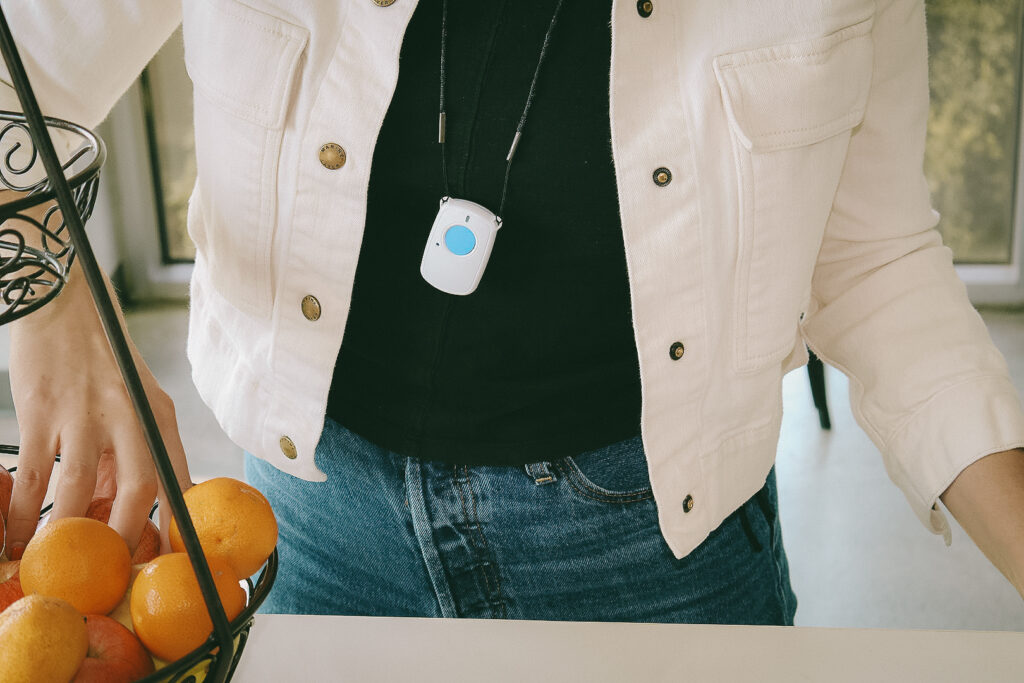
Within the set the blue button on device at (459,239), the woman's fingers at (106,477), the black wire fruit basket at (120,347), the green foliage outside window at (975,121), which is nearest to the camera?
the black wire fruit basket at (120,347)

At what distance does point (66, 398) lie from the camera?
54 centimetres

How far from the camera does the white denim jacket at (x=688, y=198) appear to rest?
72cm

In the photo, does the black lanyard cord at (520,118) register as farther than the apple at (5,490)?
Yes

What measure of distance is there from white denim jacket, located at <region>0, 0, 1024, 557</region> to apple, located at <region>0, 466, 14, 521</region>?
11.3 inches

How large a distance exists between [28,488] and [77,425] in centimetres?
4

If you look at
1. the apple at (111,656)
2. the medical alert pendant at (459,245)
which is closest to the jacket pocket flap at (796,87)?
the medical alert pendant at (459,245)

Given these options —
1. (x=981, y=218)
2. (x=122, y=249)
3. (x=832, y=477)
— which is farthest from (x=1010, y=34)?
(x=122, y=249)

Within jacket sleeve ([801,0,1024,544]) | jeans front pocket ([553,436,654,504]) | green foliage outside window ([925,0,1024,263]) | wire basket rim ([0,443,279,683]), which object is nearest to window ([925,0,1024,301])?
green foliage outside window ([925,0,1024,263])

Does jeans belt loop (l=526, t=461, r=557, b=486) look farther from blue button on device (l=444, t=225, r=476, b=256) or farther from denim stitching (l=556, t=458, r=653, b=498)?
blue button on device (l=444, t=225, r=476, b=256)

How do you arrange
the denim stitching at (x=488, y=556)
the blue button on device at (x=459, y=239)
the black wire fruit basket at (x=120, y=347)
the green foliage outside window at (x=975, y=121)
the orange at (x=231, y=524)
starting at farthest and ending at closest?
the green foliage outside window at (x=975, y=121), the denim stitching at (x=488, y=556), the blue button on device at (x=459, y=239), the orange at (x=231, y=524), the black wire fruit basket at (x=120, y=347)

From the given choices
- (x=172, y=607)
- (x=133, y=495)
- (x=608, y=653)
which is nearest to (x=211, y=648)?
(x=172, y=607)

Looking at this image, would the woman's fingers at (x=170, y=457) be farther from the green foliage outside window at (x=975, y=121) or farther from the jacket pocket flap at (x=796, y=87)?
the green foliage outside window at (x=975, y=121)

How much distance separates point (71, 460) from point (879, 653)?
54cm

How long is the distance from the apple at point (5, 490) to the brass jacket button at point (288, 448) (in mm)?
299
